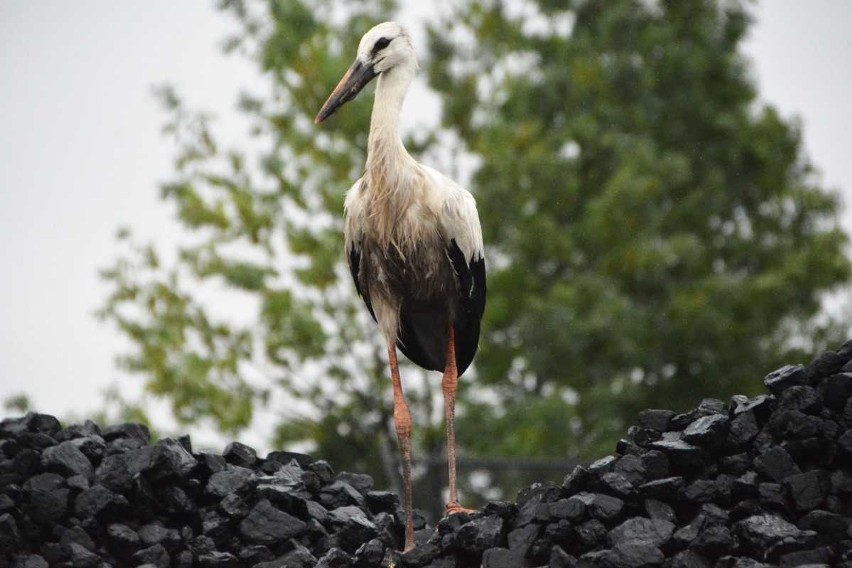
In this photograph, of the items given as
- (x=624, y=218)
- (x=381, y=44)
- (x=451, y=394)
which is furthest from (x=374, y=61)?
(x=624, y=218)

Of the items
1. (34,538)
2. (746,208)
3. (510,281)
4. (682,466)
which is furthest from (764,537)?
(746,208)

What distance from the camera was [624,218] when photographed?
2050 centimetres

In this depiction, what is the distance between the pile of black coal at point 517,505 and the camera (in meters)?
6.22

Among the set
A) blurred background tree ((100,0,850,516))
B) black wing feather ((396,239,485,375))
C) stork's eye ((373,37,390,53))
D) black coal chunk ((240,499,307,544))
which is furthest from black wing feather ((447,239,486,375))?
blurred background tree ((100,0,850,516))

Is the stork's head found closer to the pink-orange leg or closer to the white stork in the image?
the white stork

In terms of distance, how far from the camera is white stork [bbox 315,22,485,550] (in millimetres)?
7676

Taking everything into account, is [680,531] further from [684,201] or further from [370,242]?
[684,201]

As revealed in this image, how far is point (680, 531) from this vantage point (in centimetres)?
622

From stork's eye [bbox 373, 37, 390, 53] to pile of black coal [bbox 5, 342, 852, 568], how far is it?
2.73 meters

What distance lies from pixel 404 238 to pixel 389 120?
28.8 inches

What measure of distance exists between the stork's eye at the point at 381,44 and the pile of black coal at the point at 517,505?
2.73 meters

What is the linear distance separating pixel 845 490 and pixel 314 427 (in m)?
14.7

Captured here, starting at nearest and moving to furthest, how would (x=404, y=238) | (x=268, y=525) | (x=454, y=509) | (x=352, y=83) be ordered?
(x=268, y=525), (x=454, y=509), (x=404, y=238), (x=352, y=83)

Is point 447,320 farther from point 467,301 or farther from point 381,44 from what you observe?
point 381,44
